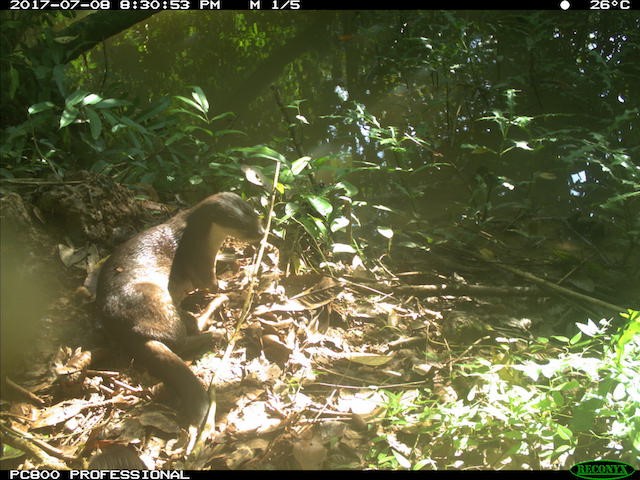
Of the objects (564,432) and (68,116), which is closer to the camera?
(564,432)

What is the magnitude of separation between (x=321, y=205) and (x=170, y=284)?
929 millimetres

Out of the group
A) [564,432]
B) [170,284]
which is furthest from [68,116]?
[564,432]

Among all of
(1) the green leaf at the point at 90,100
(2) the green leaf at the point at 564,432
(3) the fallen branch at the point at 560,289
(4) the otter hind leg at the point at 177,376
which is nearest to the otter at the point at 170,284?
(4) the otter hind leg at the point at 177,376

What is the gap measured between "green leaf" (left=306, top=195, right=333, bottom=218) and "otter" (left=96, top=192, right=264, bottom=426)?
0.34 meters

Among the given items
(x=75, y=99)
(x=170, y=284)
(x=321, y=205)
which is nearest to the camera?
(x=170, y=284)

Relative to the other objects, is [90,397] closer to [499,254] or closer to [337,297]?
[337,297]

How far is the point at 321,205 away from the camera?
3064 mm

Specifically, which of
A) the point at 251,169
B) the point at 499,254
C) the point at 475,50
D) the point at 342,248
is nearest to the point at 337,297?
the point at 342,248

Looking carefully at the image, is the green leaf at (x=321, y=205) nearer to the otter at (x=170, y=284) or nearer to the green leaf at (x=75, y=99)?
the otter at (x=170, y=284)

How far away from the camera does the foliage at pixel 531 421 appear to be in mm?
1862

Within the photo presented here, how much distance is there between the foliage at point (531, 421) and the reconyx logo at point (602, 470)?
0.08 metres

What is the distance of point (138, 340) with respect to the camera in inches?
93.8

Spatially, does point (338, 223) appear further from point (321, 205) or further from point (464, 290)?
point (464, 290)

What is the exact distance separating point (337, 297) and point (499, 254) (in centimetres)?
127
